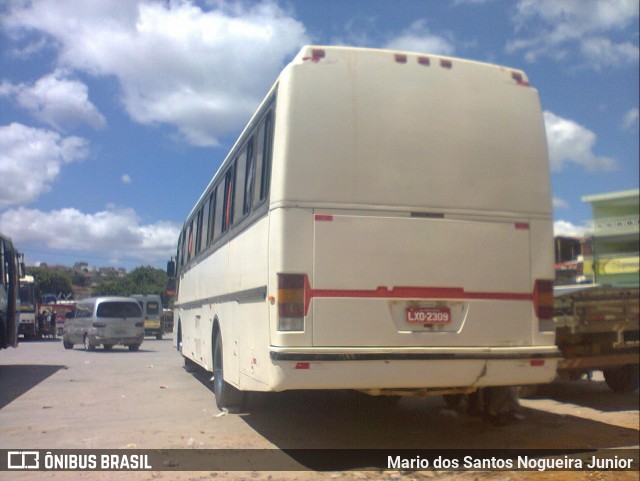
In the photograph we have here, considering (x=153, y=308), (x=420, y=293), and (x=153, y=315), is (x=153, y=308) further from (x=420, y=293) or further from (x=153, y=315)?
(x=420, y=293)

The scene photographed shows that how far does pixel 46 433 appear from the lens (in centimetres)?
810

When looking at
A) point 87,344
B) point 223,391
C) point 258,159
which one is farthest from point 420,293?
point 87,344

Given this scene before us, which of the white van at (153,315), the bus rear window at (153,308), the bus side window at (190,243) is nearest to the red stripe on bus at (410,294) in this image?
the bus side window at (190,243)

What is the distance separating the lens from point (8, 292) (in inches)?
577

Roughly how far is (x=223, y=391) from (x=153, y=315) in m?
30.4

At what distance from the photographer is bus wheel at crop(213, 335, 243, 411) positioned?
9.25m

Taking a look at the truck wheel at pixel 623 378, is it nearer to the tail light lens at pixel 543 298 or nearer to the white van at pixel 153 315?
the tail light lens at pixel 543 298

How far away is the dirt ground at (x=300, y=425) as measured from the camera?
6.21m

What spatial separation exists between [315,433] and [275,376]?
2247 mm

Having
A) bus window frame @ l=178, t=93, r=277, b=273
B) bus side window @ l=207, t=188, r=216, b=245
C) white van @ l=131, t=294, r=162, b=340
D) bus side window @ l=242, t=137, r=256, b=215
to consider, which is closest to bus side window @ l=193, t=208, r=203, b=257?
bus window frame @ l=178, t=93, r=277, b=273

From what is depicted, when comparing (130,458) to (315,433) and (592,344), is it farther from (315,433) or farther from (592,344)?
(592,344)

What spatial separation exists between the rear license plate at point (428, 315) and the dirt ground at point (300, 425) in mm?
1385

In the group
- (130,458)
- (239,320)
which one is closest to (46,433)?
(130,458)

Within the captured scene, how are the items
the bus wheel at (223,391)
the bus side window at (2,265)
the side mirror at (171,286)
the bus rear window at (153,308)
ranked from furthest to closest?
the bus rear window at (153,308), the side mirror at (171,286), the bus side window at (2,265), the bus wheel at (223,391)
